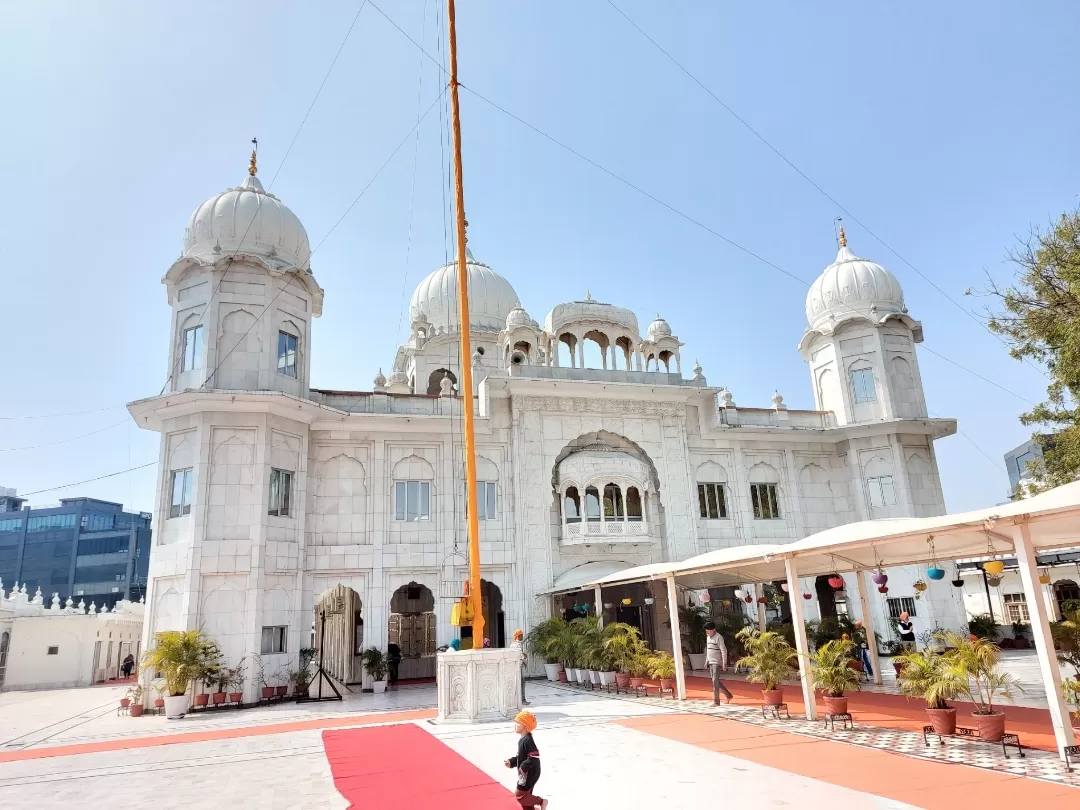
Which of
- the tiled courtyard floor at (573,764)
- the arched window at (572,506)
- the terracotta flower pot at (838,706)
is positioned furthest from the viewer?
the arched window at (572,506)

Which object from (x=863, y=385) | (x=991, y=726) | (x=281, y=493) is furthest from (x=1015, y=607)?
(x=281, y=493)

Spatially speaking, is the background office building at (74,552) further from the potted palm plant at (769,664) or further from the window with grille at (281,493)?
the potted palm plant at (769,664)

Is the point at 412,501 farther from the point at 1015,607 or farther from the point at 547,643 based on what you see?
the point at 1015,607

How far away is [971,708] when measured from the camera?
40.3 feet

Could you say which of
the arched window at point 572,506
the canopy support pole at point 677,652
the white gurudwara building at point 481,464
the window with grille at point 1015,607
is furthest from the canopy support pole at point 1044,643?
the window with grille at point 1015,607

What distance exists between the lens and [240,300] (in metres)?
21.8

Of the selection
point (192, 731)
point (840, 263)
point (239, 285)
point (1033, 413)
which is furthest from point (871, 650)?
point (239, 285)

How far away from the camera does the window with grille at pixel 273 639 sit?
19.6m

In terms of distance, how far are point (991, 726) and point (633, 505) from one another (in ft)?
53.0

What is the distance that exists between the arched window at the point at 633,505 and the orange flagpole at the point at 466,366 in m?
10.1

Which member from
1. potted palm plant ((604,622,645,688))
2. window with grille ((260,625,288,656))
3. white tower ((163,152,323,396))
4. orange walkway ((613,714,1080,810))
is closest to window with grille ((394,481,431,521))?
white tower ((163,152,323,396))

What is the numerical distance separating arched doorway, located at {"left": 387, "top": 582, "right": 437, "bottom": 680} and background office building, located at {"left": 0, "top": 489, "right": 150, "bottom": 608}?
52690 millimetres

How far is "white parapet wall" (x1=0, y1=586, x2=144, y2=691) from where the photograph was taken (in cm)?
2872

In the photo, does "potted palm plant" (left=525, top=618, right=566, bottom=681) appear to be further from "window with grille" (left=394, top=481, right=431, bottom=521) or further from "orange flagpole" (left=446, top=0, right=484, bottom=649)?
"orange flagpole" (left=446, top=0, right=484, bottom=649)
